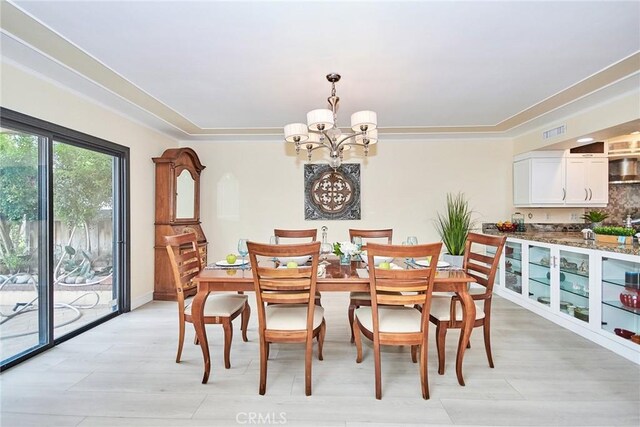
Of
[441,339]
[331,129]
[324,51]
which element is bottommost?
[441,339]

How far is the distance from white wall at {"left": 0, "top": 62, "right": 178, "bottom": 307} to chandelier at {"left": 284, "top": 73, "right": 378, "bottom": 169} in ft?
6.92

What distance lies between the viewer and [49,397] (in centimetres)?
204

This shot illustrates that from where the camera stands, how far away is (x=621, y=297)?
2676mm

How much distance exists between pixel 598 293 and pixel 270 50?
11.7 feet

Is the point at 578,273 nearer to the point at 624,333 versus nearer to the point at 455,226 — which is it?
the point at 624,333

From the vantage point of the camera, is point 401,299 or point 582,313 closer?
point 401,299

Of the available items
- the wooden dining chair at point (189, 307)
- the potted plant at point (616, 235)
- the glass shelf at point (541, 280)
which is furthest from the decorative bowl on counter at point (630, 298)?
the wooden dining chair at point (189, 307)

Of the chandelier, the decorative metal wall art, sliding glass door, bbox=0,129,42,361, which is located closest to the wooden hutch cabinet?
sliding glass door, bbox=0,129,42,361

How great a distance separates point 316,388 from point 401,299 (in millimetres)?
878

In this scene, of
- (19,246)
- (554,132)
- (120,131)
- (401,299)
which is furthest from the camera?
(554,132)

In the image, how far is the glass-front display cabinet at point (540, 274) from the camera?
360cm

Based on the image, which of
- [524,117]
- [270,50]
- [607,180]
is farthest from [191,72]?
[607,180]

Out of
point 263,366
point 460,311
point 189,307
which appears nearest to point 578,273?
point 460,311

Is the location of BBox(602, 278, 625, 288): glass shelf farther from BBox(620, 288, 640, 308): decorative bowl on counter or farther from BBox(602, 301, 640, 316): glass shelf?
BBox(602, 301, 640, 316): glass shelf
